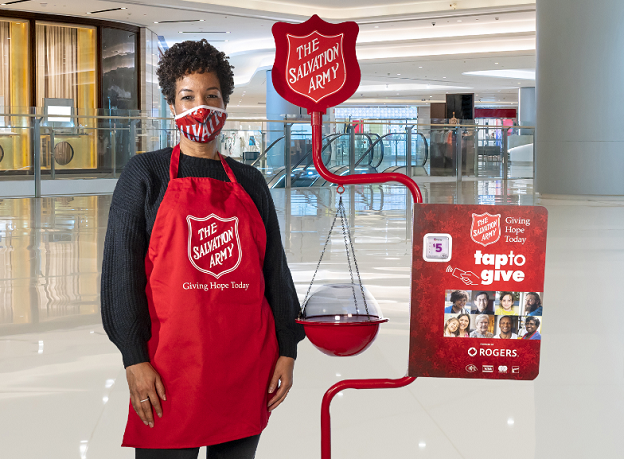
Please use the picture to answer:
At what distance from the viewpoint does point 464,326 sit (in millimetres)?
1358

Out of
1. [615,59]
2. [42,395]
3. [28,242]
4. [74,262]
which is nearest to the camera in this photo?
[42,395]

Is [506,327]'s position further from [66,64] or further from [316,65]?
[66,64]

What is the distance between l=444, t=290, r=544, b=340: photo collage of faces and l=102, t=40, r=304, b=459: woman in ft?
1.27

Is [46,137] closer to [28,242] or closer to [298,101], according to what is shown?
[28,242]

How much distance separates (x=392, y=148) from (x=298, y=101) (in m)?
16.0

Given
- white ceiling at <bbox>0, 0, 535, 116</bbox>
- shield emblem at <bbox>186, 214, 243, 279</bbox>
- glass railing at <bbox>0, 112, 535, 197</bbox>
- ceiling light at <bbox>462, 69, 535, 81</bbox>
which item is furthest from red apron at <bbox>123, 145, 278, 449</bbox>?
ceiling light at <bbox>462, 69, 535, 81</bbox>

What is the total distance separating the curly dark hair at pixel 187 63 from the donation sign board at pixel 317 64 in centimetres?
13

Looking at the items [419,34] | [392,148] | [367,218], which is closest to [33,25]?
[392,148]

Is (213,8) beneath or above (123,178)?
above

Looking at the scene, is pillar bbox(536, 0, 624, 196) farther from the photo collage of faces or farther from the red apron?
the red apron

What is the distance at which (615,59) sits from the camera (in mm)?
10703

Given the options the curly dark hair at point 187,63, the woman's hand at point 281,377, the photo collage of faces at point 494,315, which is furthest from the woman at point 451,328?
the curly dark hair at point 187,63

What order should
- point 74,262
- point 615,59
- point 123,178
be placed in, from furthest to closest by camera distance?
point 615,59 < point 74,262 < point 123,178

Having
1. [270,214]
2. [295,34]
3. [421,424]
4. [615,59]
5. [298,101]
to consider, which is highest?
[615,59]
